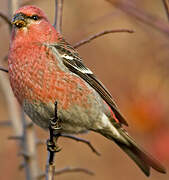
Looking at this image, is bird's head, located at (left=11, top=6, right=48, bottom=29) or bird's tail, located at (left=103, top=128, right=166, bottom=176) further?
bird's tail, located at (left=103, top=128, right=166, bottom=176)

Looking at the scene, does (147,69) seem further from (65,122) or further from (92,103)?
(65,122)

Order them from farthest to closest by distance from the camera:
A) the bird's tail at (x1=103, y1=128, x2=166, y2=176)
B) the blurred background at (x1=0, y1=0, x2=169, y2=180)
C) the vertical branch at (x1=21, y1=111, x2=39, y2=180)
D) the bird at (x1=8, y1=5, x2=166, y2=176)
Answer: the blurred background at (x1=0, y1=0, x2=169, y2=180)
the bird's tail at (x1=103, y1=128, x2=166, y2=176)
the vertical branch at (x1=21, y1=111, x2=39, y2=180)
the bird at (x1=8, y1=5, x2=166, y2=176)

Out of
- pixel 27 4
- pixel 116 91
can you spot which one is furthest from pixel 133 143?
pixel 116 91

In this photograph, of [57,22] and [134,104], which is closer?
[57,22]

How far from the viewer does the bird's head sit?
13.2 feet

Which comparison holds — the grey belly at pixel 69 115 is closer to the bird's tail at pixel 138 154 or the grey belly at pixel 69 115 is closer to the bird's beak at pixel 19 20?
the bird's tail at pixel 138 154

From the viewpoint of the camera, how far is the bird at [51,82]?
13.0 feet

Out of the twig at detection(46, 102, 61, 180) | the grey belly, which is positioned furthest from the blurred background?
the twig at detection(46, 102, 61, 180)

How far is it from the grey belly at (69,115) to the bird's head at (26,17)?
72 cm

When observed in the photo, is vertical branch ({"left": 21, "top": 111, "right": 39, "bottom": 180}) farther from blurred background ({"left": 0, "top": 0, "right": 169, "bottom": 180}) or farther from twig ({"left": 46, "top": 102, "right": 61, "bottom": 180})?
blurred background ({"left": 0, "top": 0, "right": 169, "bottom": 180})

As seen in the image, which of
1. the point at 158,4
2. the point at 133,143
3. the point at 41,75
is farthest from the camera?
the point at 158,4

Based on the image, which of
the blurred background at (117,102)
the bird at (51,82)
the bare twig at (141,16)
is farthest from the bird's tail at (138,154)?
the bare twig at (141,16)

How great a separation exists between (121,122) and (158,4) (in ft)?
5.82

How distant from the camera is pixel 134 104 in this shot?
559 centimetres
